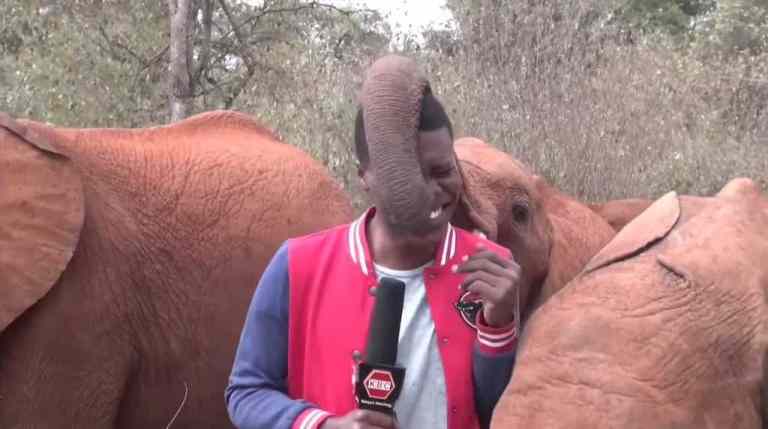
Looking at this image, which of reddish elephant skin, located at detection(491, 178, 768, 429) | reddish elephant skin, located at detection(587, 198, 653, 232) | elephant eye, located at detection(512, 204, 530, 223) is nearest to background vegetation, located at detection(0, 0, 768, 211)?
reddish elephant skin, located at detection(587, 198, 653, 232)

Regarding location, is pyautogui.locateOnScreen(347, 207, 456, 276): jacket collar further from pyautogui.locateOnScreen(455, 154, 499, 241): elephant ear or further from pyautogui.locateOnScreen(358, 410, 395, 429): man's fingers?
pyautogui.locateOnScreen(455, 154, 499, 241): elephant ear

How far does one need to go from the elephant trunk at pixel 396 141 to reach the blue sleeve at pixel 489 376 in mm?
281

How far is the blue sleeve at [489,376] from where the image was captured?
2115 mm

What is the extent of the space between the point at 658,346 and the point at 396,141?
0.62 meters

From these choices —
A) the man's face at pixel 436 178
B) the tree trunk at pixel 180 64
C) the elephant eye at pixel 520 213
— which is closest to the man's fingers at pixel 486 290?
the man's face at pixel 436 178

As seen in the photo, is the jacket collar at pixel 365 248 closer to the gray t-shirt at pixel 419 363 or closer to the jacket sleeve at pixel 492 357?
the gray t-shirt at pixel 419 363

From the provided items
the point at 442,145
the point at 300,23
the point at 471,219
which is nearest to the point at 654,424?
the point at 442,145

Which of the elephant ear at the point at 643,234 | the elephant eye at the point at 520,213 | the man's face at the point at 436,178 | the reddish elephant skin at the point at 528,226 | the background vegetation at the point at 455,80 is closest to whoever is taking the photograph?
the man's face at the point at 436,178

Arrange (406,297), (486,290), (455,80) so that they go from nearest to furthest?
(486,290) < (406,297) < (455,80)

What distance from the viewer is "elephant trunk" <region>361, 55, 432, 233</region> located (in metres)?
1.97

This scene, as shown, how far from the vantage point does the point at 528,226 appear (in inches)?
152

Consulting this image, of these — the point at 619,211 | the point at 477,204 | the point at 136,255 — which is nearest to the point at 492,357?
the point at 477,204

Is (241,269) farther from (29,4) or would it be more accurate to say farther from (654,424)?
(29,4)

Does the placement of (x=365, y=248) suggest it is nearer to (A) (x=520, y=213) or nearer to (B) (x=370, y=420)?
(B) (x=370, y=420)
